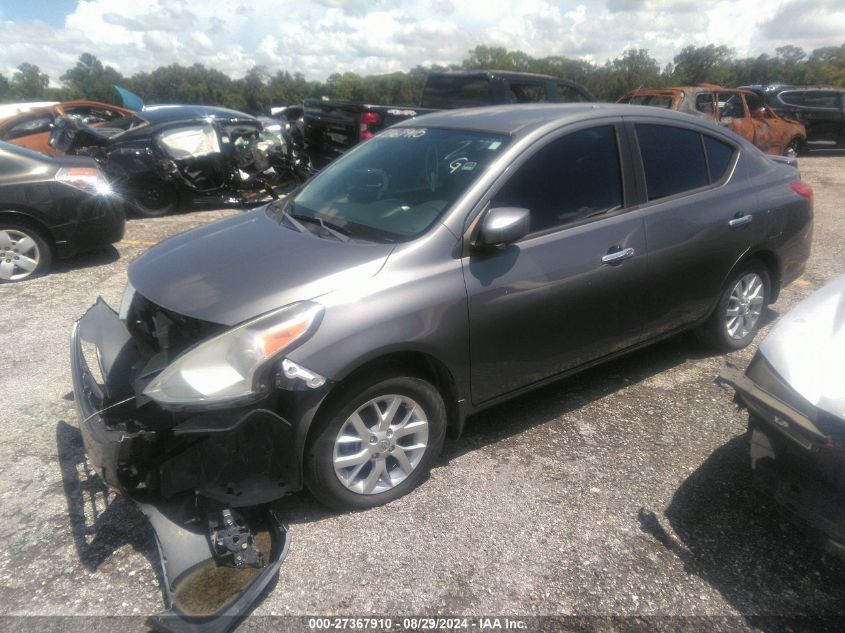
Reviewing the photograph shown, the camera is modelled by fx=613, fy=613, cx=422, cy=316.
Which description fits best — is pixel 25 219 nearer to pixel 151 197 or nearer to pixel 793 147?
pixel 151 197

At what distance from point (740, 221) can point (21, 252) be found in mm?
6175

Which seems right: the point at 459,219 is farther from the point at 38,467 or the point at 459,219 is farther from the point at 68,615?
the point at 38,467

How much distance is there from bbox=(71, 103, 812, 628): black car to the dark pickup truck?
4459 millimetres

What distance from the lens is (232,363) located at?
231 centimetres

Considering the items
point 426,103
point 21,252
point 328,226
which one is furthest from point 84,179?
point 426,103

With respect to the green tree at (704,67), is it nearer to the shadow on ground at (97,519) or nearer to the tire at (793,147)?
the tire at (793,147)

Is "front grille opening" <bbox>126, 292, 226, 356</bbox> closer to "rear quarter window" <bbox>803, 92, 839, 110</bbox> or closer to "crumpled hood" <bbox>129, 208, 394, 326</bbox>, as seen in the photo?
"crumpled hood" <bbox>129, 208, 394, 326</bbox>

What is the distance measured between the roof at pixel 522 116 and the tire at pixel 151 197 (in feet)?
18.3

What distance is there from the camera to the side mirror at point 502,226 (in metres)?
2.74

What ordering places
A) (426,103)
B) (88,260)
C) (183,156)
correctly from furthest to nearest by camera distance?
(426,103), (183,156), (88,260)

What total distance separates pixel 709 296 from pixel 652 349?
2.39 feet

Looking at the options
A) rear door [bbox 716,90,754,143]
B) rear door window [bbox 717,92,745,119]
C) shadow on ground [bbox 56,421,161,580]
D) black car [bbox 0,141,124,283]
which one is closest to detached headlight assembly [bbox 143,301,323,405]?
shadow on ground [bbox 56,421,161,580]

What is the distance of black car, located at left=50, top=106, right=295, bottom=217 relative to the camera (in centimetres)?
809

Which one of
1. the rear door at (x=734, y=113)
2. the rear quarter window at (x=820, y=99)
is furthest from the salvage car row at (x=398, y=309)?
the rear quarter window at (x=820, y=99)
